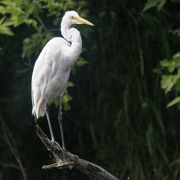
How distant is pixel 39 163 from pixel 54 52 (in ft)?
6.14

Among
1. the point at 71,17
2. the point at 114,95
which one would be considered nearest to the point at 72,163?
the point at 71,17

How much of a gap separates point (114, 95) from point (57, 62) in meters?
1.31

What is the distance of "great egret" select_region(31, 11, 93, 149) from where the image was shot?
1.91 metres

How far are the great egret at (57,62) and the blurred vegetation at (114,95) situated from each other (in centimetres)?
86

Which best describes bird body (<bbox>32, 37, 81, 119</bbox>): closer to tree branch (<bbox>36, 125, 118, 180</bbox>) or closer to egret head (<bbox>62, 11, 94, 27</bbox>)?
egret head (<bbox>62, 11, 94, 27</bbox>)

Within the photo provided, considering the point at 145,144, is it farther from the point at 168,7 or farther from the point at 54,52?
the point at 54,52

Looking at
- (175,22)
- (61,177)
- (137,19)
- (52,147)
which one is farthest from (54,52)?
(61,177)

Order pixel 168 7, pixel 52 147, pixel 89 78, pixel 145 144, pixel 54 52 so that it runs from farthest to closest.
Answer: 1. pixel 89 78
2. pixel 168 7
3. pixel 145 144
4. pixel 54 52
5. pixel 52 147

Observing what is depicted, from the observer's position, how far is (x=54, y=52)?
1.95 metres

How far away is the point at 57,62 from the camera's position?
195cm

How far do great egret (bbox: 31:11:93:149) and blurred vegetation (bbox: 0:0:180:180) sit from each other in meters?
0.86

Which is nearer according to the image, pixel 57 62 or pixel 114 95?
pixel 57 62

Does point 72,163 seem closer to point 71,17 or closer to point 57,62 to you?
point 57,62

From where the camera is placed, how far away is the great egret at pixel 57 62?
1906 millimetres
